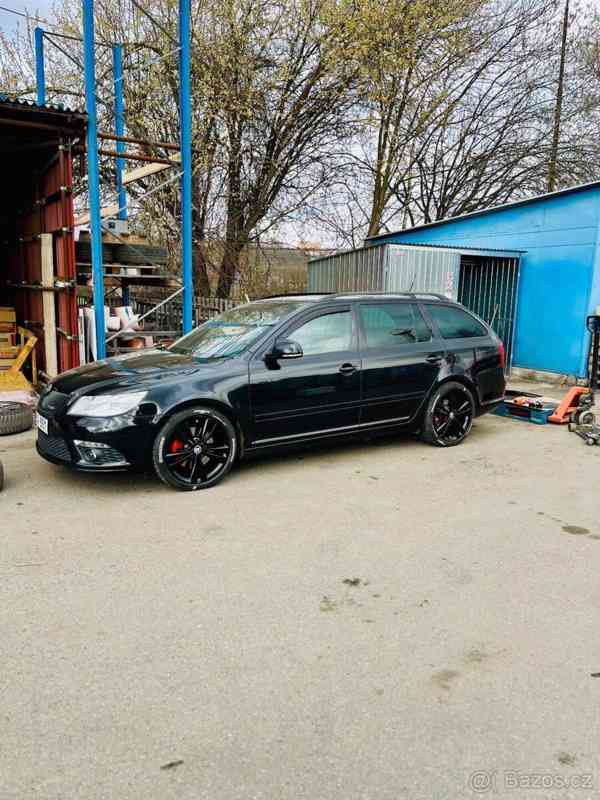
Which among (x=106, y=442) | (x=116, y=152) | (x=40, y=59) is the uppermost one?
(x=40, y=59)

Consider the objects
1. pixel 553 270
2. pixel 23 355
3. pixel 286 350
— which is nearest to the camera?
pixel 286 350

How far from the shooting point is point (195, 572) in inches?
137

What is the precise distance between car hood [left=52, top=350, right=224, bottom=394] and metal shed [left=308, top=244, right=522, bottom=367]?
16.2 ft

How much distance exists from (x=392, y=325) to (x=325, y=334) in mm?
844

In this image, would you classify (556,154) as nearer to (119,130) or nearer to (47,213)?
(119,130)

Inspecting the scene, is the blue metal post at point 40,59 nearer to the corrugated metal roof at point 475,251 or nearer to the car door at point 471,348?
the corrugated metal roof at point 475,251

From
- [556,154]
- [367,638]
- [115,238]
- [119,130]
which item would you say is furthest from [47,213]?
[556,154]

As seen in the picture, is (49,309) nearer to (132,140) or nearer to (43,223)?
(43,223)

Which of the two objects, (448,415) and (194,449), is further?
(448,415)

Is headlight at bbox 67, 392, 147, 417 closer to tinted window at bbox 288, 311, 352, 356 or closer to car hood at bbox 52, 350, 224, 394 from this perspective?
car hood at bbox 52, 350, 224, 394

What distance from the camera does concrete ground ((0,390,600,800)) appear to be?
206 centimetres

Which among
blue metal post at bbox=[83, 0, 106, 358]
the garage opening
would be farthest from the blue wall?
the garage opening

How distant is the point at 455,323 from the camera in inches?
260

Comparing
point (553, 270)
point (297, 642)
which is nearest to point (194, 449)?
point (297, 642)
